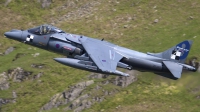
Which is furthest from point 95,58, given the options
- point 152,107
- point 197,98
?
point 197,98

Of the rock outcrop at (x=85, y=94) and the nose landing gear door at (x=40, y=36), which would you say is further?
the rock outcrop at (x=85, y=94)

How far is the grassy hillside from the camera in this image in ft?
112

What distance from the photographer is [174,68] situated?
102ft

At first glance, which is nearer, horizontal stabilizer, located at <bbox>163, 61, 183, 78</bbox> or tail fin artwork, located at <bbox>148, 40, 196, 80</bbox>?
horizontal stabilizer, located at <bbox>163, 61, 183, 78</bbox>

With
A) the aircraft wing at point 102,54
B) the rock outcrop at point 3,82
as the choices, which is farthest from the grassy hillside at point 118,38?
the aircraft wing at point 102,54

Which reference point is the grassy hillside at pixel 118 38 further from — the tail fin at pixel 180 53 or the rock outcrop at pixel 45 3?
the tail fin at pixel 180 53

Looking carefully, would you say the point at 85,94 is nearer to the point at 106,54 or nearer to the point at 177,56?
the point at 106,54

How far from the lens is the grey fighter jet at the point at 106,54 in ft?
98.2

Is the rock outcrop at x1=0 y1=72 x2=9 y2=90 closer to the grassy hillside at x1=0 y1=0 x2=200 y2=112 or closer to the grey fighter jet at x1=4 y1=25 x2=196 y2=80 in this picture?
the grassy hillside at x1=0 y1=0 x2=200 y2=112

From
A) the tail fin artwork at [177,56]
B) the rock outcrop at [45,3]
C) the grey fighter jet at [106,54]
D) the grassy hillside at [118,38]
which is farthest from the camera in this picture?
the rock outcrop at [45,3]

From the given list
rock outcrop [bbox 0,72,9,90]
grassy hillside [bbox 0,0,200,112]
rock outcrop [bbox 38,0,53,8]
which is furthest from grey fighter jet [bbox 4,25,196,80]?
rock outcrop [bbox 38,0,53,8]

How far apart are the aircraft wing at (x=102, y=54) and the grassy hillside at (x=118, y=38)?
5.17m

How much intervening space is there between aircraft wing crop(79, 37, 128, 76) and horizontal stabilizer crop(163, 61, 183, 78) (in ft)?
12.1

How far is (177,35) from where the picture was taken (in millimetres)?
42719
